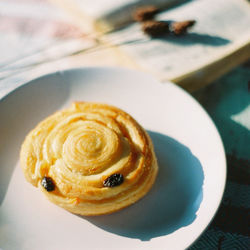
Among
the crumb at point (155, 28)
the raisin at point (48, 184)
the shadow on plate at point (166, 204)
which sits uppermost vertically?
the crumb at point (155, 28)

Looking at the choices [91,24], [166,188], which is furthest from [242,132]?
[91,24]

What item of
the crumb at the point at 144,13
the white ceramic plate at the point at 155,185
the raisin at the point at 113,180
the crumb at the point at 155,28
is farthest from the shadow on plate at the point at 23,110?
the crumb at the point at 144,13

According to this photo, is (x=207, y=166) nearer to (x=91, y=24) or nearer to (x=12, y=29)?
(x=91, y=24)

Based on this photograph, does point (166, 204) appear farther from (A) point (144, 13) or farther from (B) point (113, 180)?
(A) point (144, 13)

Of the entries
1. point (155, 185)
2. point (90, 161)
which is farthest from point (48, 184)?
point (155, 185)

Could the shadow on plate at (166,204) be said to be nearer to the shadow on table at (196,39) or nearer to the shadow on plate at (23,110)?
the shadow on plate at (23,110)

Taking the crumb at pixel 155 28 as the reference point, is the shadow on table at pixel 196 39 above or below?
below
